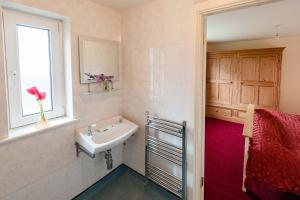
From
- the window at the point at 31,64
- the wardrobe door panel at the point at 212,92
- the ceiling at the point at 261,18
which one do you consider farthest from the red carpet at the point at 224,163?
the ceiling at the point at 261,18

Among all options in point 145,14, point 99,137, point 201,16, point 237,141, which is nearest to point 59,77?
point 99,137

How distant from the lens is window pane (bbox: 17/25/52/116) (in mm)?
1640

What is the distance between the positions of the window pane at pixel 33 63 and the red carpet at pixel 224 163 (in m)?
2.01

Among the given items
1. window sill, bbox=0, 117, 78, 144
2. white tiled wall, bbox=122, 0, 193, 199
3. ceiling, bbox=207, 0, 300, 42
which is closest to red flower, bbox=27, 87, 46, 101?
window sill, bbox=0, 117, 78, 144

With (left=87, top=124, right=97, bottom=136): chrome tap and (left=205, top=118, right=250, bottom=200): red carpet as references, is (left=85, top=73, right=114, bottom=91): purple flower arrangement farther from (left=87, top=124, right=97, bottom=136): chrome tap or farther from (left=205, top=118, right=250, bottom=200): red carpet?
(left=205, top=118, right=250, bottom=200): red carpet

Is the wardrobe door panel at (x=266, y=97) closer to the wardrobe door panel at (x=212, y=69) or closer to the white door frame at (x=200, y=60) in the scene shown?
the wardrobe door panel at (x=212, y=69)

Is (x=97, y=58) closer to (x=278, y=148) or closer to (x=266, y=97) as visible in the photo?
(x=278, y=148)

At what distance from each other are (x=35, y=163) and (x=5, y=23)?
1157 millimetres

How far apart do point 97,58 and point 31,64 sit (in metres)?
0.64

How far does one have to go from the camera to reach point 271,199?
1882mm

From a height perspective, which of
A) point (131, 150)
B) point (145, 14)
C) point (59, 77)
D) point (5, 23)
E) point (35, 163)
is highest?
point (145, 14)

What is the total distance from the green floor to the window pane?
107 cm

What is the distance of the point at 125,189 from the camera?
222 centimetres

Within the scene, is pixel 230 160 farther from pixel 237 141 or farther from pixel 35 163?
pixel 35 163
